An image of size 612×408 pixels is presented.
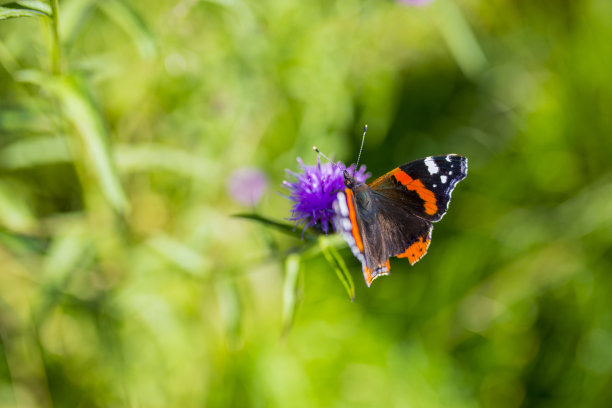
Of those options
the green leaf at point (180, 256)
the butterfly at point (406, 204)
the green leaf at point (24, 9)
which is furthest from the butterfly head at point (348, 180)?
the green leaf at point (24, 9)

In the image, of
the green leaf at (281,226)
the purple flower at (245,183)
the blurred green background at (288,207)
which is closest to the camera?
the green leaf at (281,226)

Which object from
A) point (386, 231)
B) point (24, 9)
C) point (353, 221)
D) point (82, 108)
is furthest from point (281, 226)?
point (24, 9)

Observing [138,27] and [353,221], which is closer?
[353,221]

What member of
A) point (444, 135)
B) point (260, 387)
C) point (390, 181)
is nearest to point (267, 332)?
point (260, 387)

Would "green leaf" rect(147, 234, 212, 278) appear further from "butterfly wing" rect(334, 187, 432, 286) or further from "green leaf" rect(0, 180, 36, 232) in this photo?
"butterfly wing" rect(334, 187, 432, 286)

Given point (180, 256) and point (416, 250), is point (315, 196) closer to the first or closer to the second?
point (416, 250)

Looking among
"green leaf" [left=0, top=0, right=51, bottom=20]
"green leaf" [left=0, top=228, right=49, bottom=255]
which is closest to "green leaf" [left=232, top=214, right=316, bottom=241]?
"green leaf" [left=0, top=0, right=51, bottom=20]

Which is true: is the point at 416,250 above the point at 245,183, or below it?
below

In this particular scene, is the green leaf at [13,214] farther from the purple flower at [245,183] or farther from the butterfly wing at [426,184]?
the butterfly wing at [426,184]
